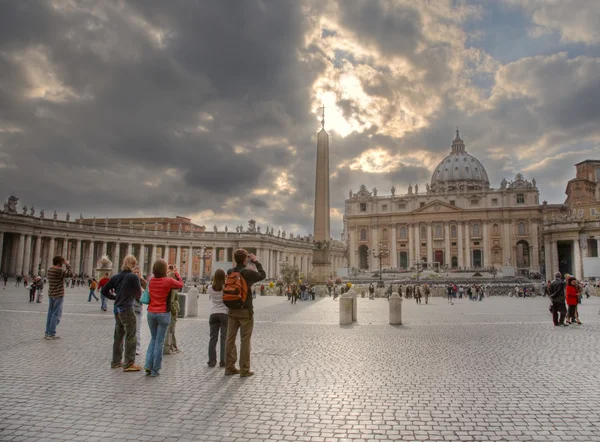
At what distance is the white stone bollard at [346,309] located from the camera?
1436 cm

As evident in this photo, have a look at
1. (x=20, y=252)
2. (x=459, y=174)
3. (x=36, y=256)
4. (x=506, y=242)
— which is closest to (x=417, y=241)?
(x=506, y=242)

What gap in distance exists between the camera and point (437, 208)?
9019cm

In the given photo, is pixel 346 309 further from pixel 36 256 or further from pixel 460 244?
pixel 460 244

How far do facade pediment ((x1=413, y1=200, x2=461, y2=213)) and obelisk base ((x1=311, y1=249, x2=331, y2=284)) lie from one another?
6023 cm

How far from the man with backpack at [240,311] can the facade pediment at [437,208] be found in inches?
3443

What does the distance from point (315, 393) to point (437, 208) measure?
88.8m

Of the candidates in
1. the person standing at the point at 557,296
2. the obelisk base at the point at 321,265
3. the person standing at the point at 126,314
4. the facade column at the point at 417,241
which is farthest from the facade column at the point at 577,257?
the person standing at the point at 126,314

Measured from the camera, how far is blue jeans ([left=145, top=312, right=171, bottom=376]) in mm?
6887

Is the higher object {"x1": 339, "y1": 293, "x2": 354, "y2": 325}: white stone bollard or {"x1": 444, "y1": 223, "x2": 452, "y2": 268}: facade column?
{"x1": 444, "y1": 223, "x2": 452, "y2": 268}: facade column

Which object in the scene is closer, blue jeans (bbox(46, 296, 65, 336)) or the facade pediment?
blue jeans (bbox(46, 296, 65, 336))

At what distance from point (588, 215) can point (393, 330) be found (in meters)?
64.1

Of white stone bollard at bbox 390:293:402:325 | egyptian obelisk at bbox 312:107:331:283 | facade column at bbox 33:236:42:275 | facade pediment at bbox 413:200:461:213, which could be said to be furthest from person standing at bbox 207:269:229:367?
facade pediment at bbox 413:200:461:213

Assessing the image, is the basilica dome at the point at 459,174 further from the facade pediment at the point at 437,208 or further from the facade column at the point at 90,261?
the facade column at the point at 90,261

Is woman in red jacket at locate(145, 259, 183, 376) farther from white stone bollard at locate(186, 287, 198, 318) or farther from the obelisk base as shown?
the obelisk base
